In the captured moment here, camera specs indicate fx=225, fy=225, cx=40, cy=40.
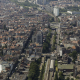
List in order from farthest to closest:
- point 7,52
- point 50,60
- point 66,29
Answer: point 66,29, point 7,52, point 50,60

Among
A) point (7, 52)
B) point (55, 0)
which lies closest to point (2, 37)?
point (7, 52)

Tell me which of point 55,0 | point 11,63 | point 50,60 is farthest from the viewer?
point 55,0

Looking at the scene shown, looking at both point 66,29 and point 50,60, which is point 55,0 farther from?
point 50,60

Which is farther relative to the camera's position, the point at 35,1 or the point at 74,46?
the point at 35,1

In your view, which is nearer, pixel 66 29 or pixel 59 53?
pixel 59 53

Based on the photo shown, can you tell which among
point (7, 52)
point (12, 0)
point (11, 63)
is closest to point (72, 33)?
point (7, 52)

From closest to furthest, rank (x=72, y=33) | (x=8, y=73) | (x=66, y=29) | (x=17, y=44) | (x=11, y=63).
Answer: (x=8, y=73) < (x=11, y=63) < (x=17, y=44) < (x=72, y=33) < (x=66, y=29)

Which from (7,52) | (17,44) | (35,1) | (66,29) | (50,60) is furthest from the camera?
(35,1)

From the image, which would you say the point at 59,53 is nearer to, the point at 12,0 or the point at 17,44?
the point at 17,44
